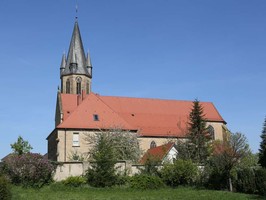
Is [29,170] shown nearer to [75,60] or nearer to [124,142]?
[124,142]

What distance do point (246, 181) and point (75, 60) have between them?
146ft

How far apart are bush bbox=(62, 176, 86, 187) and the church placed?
14.5 meters

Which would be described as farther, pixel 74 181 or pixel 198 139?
pixel 198 139

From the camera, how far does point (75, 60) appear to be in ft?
214

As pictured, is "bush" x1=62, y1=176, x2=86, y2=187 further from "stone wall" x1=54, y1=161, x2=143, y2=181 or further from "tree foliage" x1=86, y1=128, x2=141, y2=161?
"tree foliage" x1=86, y1=128, x2=141, y2=161

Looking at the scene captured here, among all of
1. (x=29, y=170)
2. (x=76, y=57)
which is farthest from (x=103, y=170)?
(x=76, y=57)

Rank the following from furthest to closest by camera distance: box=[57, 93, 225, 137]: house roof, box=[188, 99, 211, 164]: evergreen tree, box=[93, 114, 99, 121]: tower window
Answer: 1. box=[93, 114, 99, 121]: tower window
2. box=[57, 93, 225, 137]: house roof
3. box=[188, 99, 211, 164]: evergreen tree

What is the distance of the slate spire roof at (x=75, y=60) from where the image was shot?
64.8 metres

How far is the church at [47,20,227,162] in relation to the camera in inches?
1722

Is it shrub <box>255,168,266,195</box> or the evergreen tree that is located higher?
the evergreen tree

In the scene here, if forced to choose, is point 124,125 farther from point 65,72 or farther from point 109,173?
point 65,72

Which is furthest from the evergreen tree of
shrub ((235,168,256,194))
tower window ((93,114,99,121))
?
shrub ((235,168,256,194))

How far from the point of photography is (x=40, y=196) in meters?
22.7

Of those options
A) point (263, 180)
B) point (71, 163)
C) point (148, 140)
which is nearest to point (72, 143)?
point (148, 140)
